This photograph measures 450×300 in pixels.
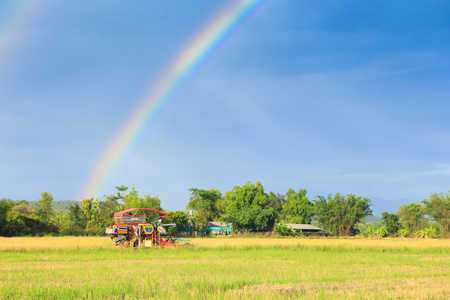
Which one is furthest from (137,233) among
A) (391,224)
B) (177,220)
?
(391,224)

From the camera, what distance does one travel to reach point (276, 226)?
71125 mm

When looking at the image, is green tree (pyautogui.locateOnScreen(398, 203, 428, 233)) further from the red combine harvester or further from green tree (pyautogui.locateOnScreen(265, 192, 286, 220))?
the red combine harvester

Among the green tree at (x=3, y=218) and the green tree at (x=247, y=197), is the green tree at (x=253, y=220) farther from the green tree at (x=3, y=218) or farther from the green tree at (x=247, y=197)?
the green tree at (x=3, y=218)

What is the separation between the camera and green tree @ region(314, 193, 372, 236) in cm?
7506

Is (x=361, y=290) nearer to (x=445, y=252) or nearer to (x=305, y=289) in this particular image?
(x=305, y=289)

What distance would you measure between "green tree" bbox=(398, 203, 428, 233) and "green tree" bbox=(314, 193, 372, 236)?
1105cm

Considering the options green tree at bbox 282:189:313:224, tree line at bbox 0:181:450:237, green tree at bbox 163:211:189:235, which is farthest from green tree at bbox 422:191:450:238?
green tree at bbox 163:211:189:235

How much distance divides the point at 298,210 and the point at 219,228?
23924 mm

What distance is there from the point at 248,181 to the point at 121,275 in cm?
8502

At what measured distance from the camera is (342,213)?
75438 millimetres

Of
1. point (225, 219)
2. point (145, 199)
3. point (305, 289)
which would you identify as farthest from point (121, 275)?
point (225, 219)

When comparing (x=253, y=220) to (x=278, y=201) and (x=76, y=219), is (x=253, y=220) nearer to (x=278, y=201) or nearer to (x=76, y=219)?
(x=76, y=219)

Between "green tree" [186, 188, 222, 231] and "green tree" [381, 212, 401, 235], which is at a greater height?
"green tree" [186, 188, 222, 231]


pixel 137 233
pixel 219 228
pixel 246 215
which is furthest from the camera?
pixel 219 228
